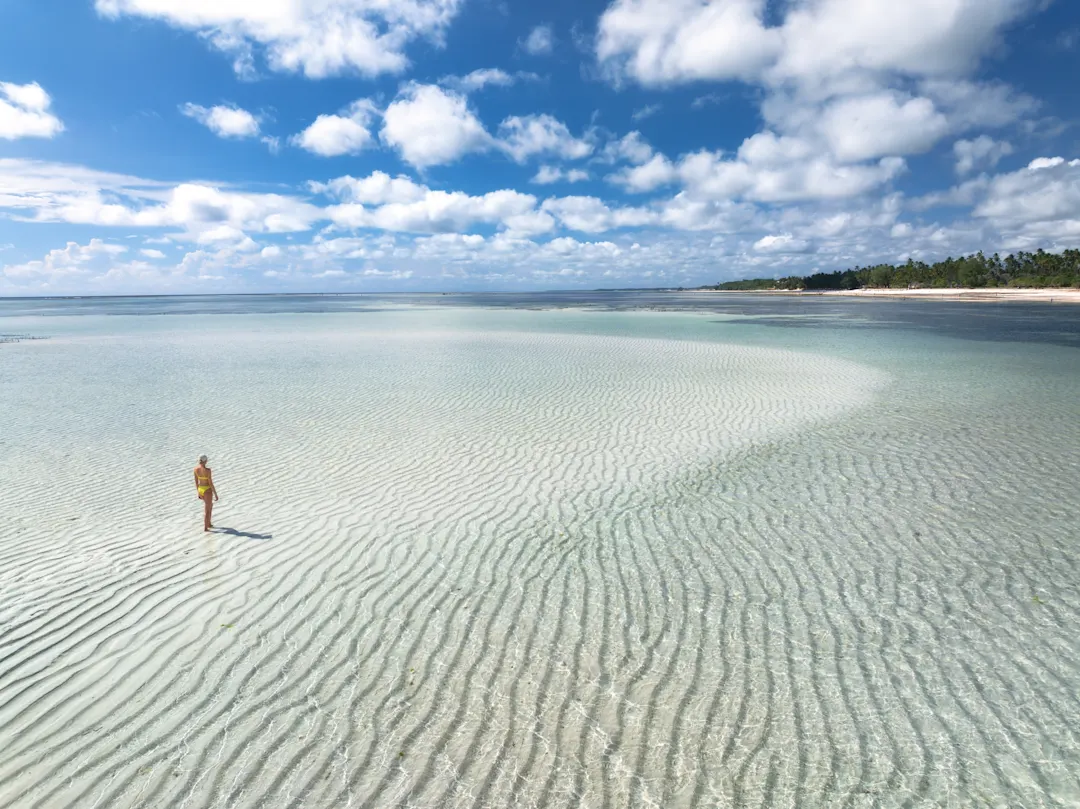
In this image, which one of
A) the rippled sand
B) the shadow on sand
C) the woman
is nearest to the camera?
the rippled sand

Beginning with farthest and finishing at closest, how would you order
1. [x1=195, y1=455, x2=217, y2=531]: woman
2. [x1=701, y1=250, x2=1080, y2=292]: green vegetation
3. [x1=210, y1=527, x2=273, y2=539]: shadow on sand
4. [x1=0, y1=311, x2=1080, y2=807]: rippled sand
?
[x1=701, y1=250, x2=1080, y2=292]: green vegetation, [x1=210, y1=527, x2=273, y2=539]: shadow on sand, [x1=195, y1=455, x2=217, y2=531]: woman, [x1=0, y1=311, x2=1080, y2=807]: rippled sand

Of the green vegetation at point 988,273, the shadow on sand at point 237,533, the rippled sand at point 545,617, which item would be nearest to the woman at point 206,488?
the shadow on sand at point 237,533

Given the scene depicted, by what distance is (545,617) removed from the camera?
7262 millimetres

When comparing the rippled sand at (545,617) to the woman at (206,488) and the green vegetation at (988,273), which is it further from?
the green vegetation at (988,273)

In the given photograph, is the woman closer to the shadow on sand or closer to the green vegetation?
the shadow on sand

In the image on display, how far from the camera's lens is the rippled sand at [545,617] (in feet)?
16.5

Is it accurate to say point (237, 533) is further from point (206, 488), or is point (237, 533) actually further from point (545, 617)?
point (545, 617)

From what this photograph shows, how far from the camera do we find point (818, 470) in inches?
498

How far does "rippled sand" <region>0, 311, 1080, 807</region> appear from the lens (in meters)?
5.02

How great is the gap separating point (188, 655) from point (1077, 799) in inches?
331

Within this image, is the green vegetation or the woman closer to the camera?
the woman

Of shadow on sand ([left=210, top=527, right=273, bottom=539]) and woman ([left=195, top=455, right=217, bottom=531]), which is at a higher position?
woman ([left=195, top=455, right=217, bottom=531])

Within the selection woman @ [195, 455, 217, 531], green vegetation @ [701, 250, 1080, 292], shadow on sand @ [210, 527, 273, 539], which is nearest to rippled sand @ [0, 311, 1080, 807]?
shadow on sand @ [210, 527, 273, 539]

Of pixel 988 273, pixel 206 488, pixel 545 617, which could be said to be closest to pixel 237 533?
pixel 206 488
